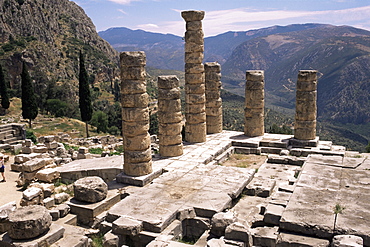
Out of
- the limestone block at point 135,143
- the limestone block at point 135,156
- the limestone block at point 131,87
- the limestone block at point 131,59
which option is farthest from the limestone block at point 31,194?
the limestone block at point 131,59

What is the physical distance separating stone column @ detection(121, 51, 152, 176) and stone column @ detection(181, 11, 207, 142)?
5181 mm

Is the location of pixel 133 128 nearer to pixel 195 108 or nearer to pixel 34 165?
pixel 34 165

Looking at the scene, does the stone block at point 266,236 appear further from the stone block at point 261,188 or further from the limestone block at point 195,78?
the limestone block at point 195,78

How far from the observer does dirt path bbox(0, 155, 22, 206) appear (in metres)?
12.0

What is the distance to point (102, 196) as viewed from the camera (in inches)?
403

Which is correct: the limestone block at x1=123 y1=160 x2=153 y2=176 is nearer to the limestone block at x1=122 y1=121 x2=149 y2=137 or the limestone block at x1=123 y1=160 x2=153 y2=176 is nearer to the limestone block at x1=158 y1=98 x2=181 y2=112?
the limestone block at x1=122 y1=121 x2=149 y2=137

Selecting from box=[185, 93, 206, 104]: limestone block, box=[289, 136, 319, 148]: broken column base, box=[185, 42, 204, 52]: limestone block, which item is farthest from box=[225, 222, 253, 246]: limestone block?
box=[185, 42, 204, 52]: limestone block

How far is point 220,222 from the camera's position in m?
7.95

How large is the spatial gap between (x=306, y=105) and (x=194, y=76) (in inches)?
227

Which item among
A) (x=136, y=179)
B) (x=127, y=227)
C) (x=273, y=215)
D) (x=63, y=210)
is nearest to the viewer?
(x=273, y=215)

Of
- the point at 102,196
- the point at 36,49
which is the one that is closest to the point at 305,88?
the point at 102,196

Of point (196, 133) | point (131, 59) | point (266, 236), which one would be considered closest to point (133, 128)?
point (131, 59)

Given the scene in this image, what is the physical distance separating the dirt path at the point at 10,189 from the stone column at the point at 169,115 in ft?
19.8

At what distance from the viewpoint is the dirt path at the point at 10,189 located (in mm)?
11970
